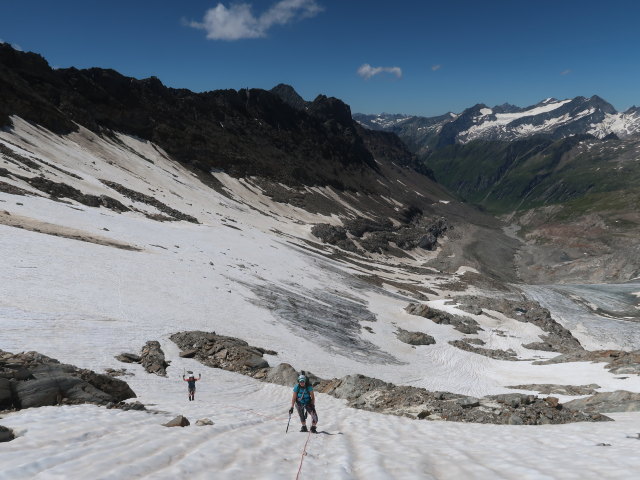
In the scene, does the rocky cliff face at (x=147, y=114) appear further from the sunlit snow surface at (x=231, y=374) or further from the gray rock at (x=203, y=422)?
the gray rock at (x=203, y=422)

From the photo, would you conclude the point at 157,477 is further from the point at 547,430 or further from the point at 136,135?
the point at 136,135

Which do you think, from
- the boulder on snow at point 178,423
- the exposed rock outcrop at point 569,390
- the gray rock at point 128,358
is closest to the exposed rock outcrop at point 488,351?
the exposed rock outcrop at point 569,390

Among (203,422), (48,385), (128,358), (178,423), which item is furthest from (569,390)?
(48,385)

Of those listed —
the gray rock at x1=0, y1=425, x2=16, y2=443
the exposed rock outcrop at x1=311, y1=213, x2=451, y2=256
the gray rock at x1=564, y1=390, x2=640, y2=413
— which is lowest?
the gray rock at x1=0, y1=425, x2=16, y2=443

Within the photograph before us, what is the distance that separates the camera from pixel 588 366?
3384 centimetres

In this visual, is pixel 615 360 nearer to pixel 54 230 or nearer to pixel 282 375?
pixel 282 375

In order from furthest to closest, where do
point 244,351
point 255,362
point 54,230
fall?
point 54,230 < point 244,351 < point 255,362

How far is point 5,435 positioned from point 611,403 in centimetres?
2466

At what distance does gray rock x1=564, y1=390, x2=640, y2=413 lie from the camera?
63.4 ft

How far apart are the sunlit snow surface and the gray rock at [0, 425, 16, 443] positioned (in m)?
0.33

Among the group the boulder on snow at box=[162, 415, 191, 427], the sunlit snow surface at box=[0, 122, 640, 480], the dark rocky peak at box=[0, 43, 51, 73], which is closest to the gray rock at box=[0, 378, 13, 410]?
the sunlit snow surface at box=[0, 122, 640, 480]

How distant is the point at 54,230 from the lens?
40719mm

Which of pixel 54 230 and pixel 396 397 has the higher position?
pixel 54 230

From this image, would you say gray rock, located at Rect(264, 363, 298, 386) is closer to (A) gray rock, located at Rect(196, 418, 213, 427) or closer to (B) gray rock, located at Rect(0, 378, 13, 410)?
(A) gray rock, located at Rect(196, 418, 213, 427)
